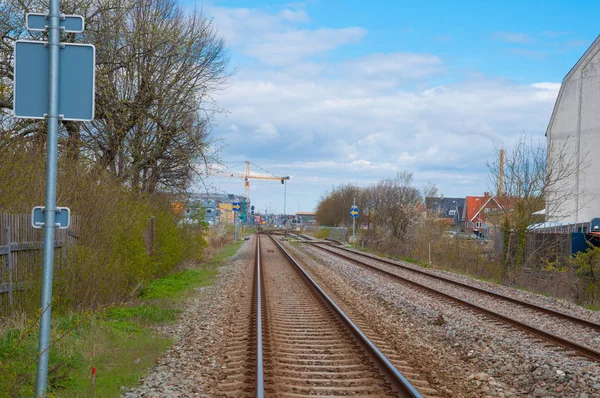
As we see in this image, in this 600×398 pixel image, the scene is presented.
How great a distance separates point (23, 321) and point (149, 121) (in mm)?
13440

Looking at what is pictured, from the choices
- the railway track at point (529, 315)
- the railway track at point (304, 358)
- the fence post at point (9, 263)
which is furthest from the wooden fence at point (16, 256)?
the railway track at point (529, 315)

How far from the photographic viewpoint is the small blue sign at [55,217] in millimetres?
5531

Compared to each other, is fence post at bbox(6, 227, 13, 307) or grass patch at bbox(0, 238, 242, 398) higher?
fence post at bbox(6, 227, 13, 307)

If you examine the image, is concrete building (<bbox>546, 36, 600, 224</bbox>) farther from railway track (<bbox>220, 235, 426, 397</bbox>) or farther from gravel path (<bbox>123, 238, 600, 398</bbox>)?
railway track (<bbox>220, 235, 426, 397</bbox>)

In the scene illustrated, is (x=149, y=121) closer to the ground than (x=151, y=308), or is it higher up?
higher up

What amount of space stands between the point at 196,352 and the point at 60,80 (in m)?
5.46

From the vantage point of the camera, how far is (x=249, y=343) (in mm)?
10219

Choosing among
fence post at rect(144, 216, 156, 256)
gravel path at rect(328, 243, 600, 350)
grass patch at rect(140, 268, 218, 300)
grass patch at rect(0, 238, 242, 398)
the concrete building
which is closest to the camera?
grass patch at rect(0, 238, 242, 398)

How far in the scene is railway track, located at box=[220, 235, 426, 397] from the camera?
291 inches

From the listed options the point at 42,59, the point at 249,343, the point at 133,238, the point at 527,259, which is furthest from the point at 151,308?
the point at 527,259

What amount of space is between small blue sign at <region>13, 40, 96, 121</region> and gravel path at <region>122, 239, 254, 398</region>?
3.54 metres

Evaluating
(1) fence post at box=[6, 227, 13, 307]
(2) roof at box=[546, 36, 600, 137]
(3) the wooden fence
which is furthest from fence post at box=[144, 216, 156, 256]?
(2) roof at box=[546, 36, 600, 137]

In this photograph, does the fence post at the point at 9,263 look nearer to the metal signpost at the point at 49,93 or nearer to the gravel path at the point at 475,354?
the metal signpost at the point at 49,93

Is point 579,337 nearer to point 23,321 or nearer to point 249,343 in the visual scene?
point 249,343
